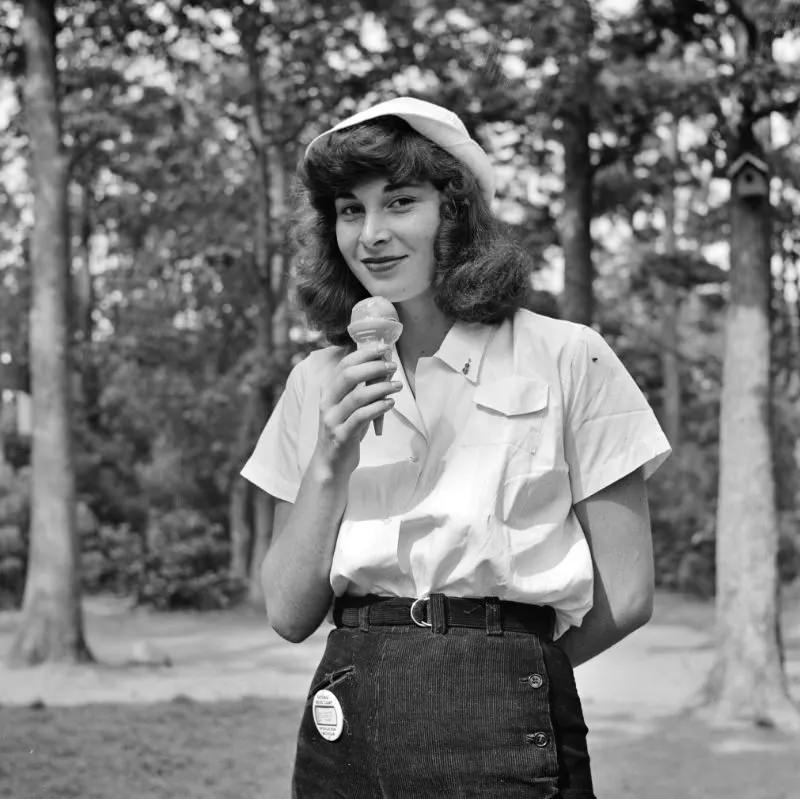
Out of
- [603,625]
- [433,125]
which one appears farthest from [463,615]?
[433,125]

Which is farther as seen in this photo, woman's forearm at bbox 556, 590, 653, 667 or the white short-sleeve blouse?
woman's forearm at bbox 556, 590, 653, 667

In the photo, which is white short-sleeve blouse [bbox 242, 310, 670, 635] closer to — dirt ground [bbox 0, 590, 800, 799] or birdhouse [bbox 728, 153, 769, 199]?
dirt ground [bbox 0, 590, 800, 799]

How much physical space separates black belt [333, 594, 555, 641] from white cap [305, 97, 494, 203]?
81cm

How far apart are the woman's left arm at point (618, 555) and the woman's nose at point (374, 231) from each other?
0.59m

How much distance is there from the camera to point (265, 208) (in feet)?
67.9

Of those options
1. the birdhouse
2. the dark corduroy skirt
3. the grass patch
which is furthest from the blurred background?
the dark corduroy skirt

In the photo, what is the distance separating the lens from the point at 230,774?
8.05 meters

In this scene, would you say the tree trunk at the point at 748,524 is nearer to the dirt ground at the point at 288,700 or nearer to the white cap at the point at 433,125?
the dirt ground at the point at 288,700

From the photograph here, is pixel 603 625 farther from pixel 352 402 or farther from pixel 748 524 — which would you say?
pixel 748 524

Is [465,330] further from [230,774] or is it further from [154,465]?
[154,465]

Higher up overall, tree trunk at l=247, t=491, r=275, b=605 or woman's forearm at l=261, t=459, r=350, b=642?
woman's forearm at l=261, t=459, r=350, b=642

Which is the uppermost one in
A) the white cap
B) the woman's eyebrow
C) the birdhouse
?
the birdhouse

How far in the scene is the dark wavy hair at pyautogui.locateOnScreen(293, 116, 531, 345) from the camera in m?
2.43

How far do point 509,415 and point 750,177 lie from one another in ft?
27.1
